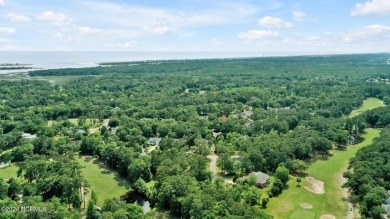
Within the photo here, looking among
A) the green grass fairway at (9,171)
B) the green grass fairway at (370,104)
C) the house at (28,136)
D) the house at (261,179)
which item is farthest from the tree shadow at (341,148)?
the house at (28,136)

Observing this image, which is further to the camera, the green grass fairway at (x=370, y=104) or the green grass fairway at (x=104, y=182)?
the green grass fairway at (x=370, y=104)

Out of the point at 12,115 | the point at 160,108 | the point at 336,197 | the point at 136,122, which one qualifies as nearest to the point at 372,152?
the point at 336,197

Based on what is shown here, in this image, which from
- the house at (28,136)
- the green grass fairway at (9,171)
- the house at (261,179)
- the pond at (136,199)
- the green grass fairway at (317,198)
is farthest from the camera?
the house at (28,136)

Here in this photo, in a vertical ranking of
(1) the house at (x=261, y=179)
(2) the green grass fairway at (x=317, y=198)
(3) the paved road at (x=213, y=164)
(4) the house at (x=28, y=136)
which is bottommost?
(2) the green grass fairway at (x=317, y=198)

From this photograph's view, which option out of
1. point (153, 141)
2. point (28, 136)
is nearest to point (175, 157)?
point (153, 141)

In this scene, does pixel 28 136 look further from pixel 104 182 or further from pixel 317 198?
pixel 317 198

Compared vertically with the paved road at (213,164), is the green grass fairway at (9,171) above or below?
above

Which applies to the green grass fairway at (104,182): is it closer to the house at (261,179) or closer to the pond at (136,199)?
the pond at (136,199)
